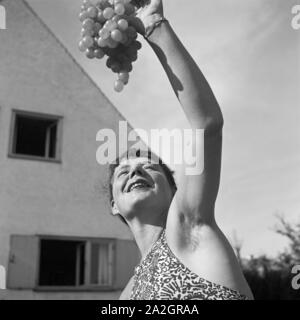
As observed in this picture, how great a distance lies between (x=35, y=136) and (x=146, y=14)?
7324mm

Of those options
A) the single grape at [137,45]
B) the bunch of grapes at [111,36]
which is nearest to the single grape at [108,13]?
the bunch of grapes at [111,36]

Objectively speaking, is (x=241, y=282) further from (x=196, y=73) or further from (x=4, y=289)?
(x=4, y=289)

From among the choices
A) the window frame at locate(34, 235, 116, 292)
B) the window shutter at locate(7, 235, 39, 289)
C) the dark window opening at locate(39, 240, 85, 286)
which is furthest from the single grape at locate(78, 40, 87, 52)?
the dark window opening at locate(39, 240, 85, 286)

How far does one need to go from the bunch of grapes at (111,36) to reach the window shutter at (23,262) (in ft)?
19.7

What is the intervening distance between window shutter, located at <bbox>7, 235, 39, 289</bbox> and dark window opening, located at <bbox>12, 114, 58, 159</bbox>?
1423mm

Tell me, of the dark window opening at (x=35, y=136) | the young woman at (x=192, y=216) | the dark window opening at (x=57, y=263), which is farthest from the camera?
the dark window opening at (x=57, y=263)

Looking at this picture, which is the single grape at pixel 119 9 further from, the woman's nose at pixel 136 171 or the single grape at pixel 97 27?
the woman's nose at pixel 136 171

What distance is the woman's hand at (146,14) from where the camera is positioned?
4.27ft

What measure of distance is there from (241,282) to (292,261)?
18325mm

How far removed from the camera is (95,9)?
56.5 inches

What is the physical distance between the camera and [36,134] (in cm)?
832

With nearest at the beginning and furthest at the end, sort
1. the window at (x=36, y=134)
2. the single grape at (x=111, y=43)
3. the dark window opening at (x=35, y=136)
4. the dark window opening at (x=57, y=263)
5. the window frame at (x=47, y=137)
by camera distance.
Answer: the single grape at (x=111, y=43)
the window frame at (x=47, y=137)
the window at (x=36, y=134)
the dark window opening at (x=35, y=136)
the dark window opening at (x=57, y=263)

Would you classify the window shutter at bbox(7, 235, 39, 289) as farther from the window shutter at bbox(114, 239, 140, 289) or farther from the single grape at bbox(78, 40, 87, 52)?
the single grape at bbox(78, 40, 87, 52)

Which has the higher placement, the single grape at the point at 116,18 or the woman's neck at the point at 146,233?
the single grape at the point at 116,18
